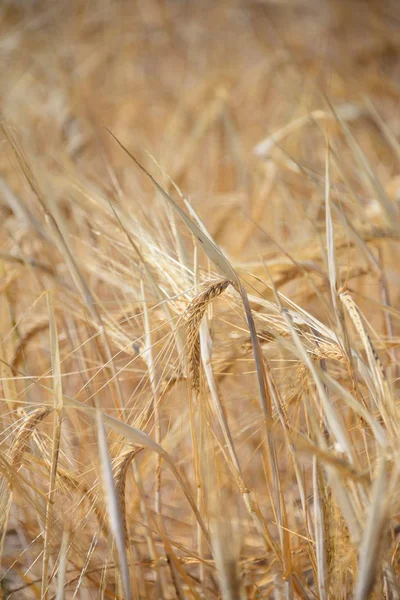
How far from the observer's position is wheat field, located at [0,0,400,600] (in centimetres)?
37

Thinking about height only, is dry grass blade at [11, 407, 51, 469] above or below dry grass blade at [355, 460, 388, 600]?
above

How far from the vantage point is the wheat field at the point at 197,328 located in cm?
37

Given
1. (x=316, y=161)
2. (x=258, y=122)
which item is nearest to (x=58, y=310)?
(x=316, y=161)

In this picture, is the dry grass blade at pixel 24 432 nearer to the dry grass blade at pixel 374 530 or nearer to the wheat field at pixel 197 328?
the wheat field at pixel 197 328

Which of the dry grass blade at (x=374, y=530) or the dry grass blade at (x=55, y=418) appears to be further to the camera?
the dry grass blade at (x=55, y=418)

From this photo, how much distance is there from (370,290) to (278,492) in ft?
2.54

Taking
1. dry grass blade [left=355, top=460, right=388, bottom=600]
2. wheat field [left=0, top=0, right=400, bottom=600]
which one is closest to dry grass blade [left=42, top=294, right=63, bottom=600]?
wheat field [left=0, top=0, right=400, bottom=600]

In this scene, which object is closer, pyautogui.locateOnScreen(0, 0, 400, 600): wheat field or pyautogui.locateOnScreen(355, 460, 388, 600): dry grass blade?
pyautogui.locateOnScreen(355, 460, 388, 600): dry grass blade

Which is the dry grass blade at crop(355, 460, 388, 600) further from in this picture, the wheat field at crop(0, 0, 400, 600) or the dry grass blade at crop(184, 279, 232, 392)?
the dry grass blade at crop(184, 279, 232, 392)

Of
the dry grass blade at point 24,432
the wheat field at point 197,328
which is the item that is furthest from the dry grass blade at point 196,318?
the dry grass blade at point 24,432

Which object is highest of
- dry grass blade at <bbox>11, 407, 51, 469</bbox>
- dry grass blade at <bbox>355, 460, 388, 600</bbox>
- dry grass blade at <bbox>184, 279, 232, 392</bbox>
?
dry grass blade at <bbox>184, 279, 232, 392</bbox>

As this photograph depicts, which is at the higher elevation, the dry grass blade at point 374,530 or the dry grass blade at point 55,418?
the dry grass blade at point 55,418

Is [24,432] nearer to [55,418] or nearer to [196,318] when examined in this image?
[55,418]

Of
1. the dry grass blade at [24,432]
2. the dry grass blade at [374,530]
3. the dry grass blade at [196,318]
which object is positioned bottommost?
the dry grass blade at [374,530]
